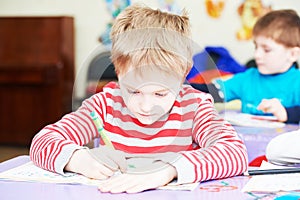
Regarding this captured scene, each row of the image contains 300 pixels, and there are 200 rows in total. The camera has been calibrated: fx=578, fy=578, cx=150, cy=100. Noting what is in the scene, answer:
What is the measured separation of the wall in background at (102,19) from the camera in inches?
134

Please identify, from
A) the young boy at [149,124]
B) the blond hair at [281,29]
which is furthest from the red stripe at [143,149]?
the blond hair at [281,29]

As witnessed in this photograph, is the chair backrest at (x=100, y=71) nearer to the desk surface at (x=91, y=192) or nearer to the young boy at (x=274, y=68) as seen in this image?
the desk surface at (x=91, y=192)

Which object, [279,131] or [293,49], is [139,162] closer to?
[279,131]

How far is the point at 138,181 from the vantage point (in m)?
0.77

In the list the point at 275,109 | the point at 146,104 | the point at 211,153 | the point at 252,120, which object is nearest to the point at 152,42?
the point at 146,104

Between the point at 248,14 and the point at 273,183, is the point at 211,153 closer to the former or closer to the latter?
the point at 273,183

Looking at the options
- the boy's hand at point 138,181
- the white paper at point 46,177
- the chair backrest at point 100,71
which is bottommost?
the white paper at point 46,177

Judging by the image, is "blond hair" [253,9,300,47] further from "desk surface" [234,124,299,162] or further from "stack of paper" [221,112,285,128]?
"desk surface" [234,124,299,162]

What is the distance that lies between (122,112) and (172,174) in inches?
5.2

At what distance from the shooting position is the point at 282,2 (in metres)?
3.41

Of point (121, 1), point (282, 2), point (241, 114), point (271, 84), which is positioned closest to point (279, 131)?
point (241, 114)

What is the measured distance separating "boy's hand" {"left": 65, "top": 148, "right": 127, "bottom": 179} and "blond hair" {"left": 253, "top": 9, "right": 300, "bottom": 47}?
1.33 m

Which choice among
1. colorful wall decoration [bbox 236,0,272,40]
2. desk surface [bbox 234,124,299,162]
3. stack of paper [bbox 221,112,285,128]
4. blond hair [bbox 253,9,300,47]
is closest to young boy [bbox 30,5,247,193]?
desk surface [bbox 234,124,299,162]

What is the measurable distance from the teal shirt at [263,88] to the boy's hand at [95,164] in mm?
1159
